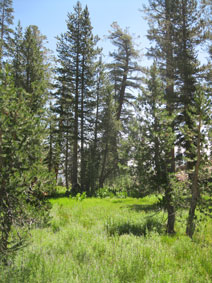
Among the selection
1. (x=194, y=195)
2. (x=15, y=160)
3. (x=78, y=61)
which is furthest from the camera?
(x=78, y=61)

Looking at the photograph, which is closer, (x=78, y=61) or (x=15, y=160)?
(x=15, y=160)

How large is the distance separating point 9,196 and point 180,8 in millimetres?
13154

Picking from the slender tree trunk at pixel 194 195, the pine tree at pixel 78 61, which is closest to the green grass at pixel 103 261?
the slender tree trunk at pixel 194 195

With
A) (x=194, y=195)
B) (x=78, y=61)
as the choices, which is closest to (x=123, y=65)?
(x=78, y=61)

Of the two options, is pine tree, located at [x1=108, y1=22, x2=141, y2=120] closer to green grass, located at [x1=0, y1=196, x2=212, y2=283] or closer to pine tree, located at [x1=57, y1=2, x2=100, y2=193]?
pine tree, located at [x1=57, y1=2, x2=100, y2=193]

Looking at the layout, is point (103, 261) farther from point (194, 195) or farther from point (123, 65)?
point (123, 65)

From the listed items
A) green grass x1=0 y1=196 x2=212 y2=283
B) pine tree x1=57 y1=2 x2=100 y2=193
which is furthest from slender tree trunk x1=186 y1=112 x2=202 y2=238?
pine tree x1=57 y1=2 x2=100 y2=193

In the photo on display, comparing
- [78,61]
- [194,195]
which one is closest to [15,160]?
[194,195]

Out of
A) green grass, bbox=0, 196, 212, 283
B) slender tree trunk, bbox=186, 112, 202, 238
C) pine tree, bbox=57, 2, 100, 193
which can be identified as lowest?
green grass, bbox=0, 196, 212, 283

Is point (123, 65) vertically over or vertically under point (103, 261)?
over

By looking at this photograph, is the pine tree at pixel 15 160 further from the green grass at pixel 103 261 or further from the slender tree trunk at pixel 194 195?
the slender tree trunk at pixel 194 195

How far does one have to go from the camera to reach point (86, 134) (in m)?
19.2

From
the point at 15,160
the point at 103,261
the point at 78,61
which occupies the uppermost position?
the point at 78,61

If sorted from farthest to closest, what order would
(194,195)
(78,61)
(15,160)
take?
(78,61) → (194,195) → (15,160)
